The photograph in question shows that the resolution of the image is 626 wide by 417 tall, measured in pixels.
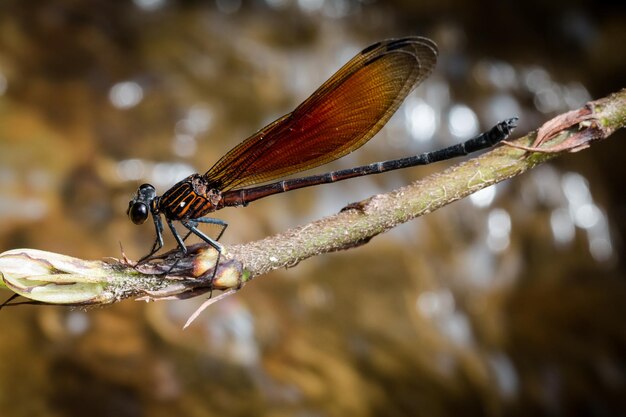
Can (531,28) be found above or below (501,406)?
above

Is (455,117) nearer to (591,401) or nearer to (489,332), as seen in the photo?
(489,332)

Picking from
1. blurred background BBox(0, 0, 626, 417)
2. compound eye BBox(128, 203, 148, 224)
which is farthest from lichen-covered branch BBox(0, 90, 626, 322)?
blurred background BBox(0, 0, 626, 417)

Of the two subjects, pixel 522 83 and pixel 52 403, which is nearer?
pixel 52 403

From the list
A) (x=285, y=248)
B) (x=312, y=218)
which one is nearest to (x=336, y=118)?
(x=285, y=248)

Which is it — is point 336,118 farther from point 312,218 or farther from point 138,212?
point 312,218

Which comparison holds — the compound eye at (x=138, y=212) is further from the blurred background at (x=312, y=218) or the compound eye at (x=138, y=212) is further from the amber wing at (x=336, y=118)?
the blurred background at (x=312, y=218)

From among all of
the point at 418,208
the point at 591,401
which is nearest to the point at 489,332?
the point at 591,401
